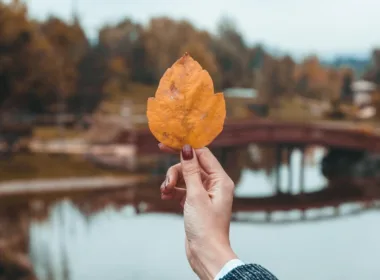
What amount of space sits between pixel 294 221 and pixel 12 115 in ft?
13.8

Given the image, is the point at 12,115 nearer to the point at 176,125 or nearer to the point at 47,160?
the point at 47,160

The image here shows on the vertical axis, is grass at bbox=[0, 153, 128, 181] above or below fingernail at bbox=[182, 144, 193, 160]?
below

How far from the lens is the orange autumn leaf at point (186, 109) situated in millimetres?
530

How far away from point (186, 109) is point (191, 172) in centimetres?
5

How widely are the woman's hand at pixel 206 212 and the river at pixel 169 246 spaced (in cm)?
554

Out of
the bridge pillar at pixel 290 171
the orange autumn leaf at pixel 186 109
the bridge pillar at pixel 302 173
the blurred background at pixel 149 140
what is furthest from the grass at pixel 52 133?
the orange autumn leaf at pixel 186 109

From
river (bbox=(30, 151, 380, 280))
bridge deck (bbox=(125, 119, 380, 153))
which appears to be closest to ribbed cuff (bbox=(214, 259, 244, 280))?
river (bbox=(30, 151, 380, 280))

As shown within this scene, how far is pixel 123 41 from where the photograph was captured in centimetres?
937

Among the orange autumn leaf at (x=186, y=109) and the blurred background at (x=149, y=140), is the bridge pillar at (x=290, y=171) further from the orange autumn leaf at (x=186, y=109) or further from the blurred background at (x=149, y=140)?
the orange autumn leaf at (x=186, y=109)

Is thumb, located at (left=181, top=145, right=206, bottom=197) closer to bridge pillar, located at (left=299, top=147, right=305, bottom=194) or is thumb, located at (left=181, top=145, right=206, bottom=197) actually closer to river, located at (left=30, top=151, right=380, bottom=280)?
river, located at (left=30, top=151, right=380, bottom=280)

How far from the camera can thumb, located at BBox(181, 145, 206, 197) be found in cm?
51

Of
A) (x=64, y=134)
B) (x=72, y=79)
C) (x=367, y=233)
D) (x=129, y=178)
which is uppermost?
(x=72, y=79)

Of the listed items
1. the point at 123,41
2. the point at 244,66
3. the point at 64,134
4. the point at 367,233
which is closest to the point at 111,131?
the point at 64,134

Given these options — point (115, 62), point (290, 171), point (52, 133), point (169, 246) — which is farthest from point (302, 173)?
point (52, 133)
